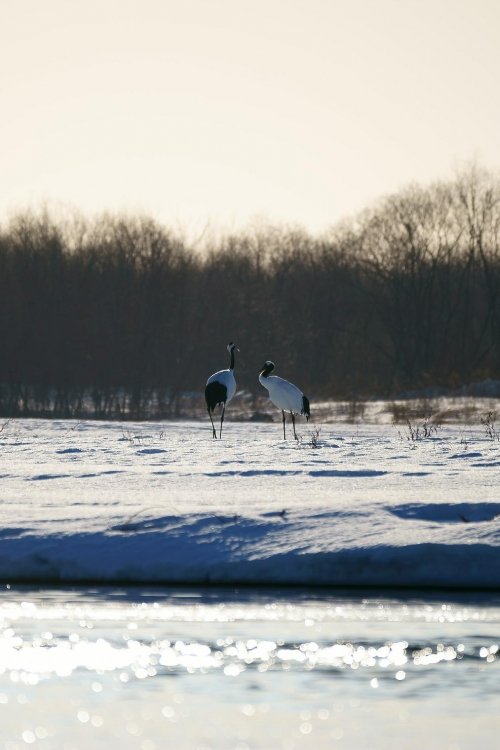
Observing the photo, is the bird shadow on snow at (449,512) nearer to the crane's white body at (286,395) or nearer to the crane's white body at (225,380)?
the crane's white body at (286,395)

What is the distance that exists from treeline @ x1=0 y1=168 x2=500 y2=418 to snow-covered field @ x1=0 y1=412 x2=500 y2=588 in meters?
22.5

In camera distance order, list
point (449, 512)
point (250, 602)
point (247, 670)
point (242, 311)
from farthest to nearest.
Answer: point (242, 311)
point (449, 512)
point (250, 602)
point (247, 670)

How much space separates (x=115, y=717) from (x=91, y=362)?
4263 cm

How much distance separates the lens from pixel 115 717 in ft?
23.7

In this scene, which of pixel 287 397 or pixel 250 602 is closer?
pixel 250 602

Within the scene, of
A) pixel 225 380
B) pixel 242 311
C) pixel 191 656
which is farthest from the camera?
pixel 242 311

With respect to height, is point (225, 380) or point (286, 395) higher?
point (225, 380)

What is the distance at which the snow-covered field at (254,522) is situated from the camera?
1137cm

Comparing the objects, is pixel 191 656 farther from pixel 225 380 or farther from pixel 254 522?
pixel 225 380

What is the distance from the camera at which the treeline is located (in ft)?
161

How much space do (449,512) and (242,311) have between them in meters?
54.1

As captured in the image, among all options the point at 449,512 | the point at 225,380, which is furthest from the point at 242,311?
the point at 449,512

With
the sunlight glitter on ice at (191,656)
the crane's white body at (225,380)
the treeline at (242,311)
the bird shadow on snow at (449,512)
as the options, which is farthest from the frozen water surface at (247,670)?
the treeline at (242,311)

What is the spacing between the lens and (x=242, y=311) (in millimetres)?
66500
